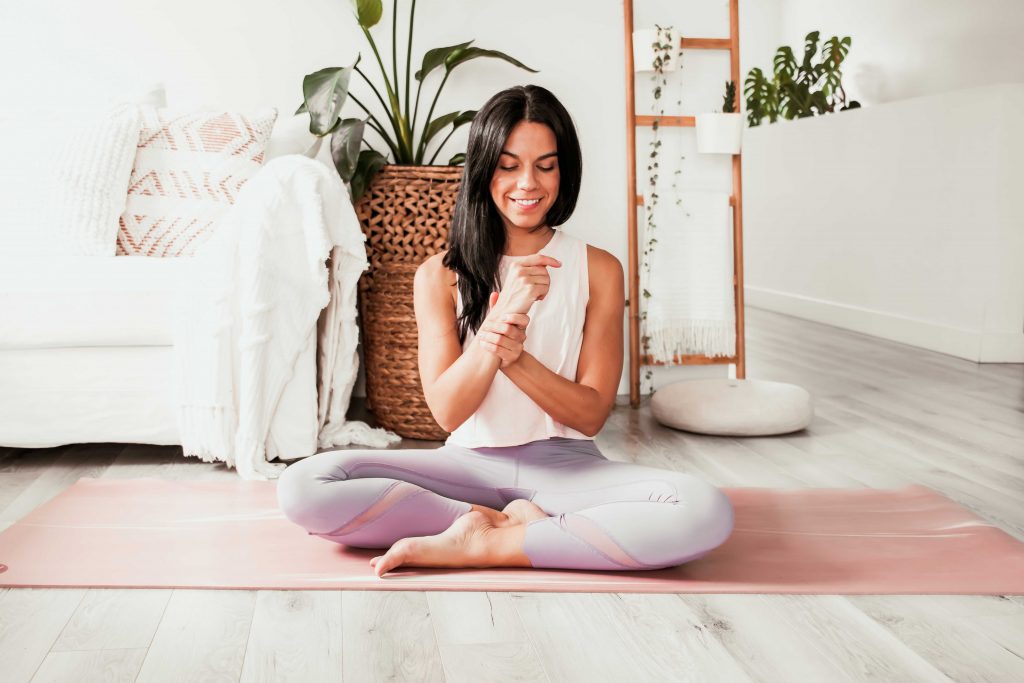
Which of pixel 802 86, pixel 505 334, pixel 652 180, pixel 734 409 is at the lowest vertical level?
pixel 734 409

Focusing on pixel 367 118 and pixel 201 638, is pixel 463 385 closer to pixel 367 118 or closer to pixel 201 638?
pixel 201 638

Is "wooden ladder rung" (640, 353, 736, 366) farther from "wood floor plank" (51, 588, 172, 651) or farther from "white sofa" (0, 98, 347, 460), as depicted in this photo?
"wood floor plank" (51, 588, 172, 651)

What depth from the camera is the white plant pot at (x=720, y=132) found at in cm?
314

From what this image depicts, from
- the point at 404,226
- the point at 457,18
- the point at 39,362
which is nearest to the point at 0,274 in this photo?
the point at 39,362

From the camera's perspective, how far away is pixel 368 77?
120 inches

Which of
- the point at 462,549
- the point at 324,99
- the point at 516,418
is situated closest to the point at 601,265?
the point at 516,418

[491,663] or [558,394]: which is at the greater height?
[558,394]

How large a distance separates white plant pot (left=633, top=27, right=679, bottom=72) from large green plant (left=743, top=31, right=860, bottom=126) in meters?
2.52

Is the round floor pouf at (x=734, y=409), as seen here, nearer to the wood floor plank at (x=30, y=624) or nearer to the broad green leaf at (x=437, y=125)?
the broad green leaf at (x=437, y=125)

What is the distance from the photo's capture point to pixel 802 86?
574cm

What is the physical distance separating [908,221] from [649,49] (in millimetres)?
2103

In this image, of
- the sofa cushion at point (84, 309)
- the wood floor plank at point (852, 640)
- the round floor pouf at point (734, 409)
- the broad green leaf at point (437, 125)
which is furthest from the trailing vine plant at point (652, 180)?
the wood floor plank at point (852, 640)

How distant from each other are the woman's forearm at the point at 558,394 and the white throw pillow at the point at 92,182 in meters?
1.46

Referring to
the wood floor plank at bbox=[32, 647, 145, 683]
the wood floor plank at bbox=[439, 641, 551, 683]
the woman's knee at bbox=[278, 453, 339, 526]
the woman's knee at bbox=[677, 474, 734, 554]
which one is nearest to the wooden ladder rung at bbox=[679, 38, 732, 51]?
the woman's knee at bbox=[677, 474, 734, 554]
